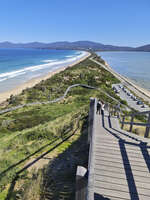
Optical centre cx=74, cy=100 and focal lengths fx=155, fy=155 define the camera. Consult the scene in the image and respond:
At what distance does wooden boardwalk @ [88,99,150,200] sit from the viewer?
3.23m

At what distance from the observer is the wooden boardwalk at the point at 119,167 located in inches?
127

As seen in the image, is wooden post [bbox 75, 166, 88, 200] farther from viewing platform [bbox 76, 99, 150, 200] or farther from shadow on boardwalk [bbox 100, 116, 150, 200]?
shadow on boardwalk [bbox 100, 116, 150, 200]

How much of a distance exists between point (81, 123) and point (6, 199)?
4908 millimetres

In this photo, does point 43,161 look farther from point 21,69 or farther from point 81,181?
point 21,69

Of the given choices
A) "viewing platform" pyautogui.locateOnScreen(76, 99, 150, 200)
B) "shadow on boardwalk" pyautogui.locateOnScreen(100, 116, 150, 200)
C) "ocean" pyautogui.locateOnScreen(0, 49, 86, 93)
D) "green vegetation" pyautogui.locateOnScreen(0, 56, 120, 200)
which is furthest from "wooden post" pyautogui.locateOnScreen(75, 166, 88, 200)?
"ocean" pyautogui.locateOnScreen(0, 49, 86, 93)

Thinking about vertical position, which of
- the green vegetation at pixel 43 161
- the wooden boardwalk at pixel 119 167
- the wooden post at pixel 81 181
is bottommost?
the green vegetation at pixel 43 161

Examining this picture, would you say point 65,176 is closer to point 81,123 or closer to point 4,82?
point 81,123

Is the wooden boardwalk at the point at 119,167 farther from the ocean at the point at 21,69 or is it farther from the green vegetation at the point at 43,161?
the ocean at the point at 21,69

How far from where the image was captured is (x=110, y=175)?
3635mm

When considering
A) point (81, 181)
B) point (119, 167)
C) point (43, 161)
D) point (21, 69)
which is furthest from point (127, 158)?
point (21, 69)

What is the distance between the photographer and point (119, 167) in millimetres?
3818

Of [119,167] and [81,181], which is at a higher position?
[81,181]

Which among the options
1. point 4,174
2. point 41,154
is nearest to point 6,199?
point 4,174

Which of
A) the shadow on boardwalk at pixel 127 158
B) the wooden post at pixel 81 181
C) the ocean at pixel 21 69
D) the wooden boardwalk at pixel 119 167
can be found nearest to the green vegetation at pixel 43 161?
the wooden boardwalk at pixel 119 167
